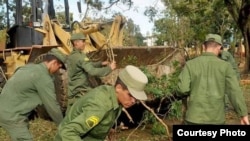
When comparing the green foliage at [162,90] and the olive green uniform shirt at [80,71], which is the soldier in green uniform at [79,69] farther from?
the green foliage at [162,90]

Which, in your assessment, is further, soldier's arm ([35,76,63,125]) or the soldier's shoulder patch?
soldier's arm ([35,76,63,125])

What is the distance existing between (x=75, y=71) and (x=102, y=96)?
4432 mm

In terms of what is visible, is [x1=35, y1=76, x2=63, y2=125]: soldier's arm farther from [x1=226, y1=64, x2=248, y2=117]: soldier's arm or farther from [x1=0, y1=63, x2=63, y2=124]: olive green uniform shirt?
[x1=226, y1=64, x2=248, y2=117]: soldier's arm

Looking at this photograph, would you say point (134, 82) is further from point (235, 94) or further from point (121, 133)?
point (121, 133)

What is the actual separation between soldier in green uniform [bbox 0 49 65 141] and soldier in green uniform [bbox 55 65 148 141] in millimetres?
1616

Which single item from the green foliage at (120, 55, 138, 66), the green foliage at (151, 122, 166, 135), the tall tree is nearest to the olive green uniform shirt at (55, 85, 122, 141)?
the green foliage at (151, 122, 166, 135)

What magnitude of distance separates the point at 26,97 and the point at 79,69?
8.54 feet

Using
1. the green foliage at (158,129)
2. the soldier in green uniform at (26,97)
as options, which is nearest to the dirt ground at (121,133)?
the green foliage at (158,129)

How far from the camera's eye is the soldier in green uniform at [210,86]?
206 inches

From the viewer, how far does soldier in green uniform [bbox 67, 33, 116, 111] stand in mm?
7298

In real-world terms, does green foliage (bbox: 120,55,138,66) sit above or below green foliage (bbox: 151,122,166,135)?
above

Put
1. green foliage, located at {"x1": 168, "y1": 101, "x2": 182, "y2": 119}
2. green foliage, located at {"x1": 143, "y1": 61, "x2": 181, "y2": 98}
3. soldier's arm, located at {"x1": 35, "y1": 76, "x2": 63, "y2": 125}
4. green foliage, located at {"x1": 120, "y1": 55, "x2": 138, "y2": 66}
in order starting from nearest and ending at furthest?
1. soldier's arm, located at {"x1": 35, "y1": 76, "x2": 63, "y2": 125}
2. green foliage, located at {"x1": 143, "y1": 61, "x2": 181, "y2": 98}
3. green foliage, located at {"x1": 168, "y1": 101, "x2": 182, "y2": 119}
4. green foliage, located at {"x1": 120, "y1": 55, "x2": 138, "y2": 66}

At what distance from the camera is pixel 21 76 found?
492cm

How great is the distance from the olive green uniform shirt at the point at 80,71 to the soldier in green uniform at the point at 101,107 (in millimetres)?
3995
